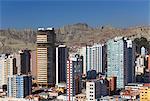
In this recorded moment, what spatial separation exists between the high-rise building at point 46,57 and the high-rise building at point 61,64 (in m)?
0.09

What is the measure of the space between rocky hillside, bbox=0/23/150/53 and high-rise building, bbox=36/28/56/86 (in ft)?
18.3

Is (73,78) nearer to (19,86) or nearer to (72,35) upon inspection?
(19,86)

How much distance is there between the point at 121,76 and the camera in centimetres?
714

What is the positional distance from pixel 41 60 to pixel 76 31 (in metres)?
10.1

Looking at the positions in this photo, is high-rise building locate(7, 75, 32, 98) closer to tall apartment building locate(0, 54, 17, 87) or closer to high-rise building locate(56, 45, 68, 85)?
high-rise building locate(56, 45, 68, 85)

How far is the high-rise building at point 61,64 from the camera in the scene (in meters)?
7.66

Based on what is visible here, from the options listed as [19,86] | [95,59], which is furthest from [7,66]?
[95,59]

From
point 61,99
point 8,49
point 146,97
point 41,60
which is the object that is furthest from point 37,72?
point 8,49

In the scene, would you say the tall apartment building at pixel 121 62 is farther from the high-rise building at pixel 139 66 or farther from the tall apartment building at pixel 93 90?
the tall apartment building at pixel 93 90

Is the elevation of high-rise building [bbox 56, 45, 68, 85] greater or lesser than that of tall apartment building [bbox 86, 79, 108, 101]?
greater

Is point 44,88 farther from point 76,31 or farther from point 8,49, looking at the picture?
point 76,31

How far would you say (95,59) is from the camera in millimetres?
8320

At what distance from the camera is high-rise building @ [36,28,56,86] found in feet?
25.2

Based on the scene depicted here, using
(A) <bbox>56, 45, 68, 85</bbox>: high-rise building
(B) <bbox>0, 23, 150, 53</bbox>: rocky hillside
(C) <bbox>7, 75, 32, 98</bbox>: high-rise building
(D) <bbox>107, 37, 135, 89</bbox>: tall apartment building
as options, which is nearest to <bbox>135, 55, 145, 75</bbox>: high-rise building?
(D) <bbox>107, 37, 135, 89</bbox>: tall apartment building
